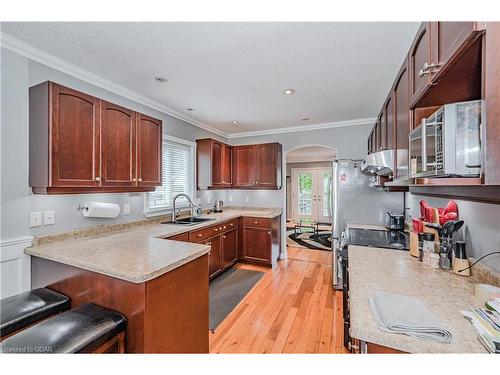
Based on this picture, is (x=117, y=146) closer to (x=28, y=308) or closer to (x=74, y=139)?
(x=74, y=139)

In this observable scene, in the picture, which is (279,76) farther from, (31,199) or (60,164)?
(31,199)

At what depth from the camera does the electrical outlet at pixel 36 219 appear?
1.83 m

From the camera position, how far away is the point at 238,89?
2602 millimetres

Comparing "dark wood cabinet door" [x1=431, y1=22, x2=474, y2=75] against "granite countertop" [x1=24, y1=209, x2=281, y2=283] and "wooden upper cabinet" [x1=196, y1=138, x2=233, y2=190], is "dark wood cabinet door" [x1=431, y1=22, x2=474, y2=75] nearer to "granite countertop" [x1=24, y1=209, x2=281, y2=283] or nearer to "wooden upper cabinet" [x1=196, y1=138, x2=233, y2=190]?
"granite countertop" [x1=24, y1=209, x2=281, y2=283]

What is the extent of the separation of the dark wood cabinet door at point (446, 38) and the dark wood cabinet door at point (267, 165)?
3.17m

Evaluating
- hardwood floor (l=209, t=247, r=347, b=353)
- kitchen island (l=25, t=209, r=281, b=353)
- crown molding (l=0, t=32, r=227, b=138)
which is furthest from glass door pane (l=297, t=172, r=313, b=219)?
kitchen island (l=25, t=209, r=281, b=353)

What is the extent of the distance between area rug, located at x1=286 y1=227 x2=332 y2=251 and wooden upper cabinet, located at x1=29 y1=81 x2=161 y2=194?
13.4ft

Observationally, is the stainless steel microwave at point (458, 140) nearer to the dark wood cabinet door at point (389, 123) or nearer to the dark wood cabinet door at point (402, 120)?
the dark wood cabinet door at point (402, 120)

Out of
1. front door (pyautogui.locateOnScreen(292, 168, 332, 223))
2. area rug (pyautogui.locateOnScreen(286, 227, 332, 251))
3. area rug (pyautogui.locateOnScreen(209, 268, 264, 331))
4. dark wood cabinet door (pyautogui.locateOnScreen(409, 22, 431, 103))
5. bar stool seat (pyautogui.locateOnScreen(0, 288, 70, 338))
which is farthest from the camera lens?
front door (pyautogui.locateOnScreen(292, 168, 332, 223))

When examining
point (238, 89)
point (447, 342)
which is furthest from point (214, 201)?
point (447, 342)

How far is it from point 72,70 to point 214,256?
8.74 feet

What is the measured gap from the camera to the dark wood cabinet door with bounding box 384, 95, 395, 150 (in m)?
1.74

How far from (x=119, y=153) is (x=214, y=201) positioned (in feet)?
7.85

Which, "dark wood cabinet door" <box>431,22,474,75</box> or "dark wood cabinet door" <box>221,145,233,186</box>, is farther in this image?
"dark wood cabinet door" <box>221,145,233,186</box>
